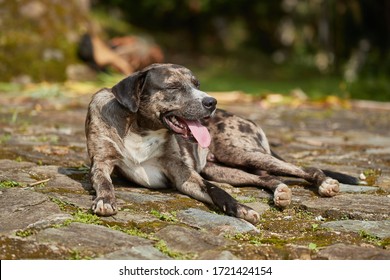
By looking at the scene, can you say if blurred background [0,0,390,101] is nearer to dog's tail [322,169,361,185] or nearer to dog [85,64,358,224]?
dog's tail [322,169,361,185]

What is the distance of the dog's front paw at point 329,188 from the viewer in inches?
190

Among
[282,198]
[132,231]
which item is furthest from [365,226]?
[132,231]

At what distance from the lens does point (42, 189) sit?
458cm

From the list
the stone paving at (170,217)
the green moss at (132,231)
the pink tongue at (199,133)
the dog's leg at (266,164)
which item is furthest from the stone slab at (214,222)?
the dog's leg at (266,164)

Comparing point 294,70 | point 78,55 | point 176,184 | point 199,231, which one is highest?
point 294,70

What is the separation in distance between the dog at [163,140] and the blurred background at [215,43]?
24.4ft

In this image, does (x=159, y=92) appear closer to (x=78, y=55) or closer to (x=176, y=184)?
(x=176, y=184)

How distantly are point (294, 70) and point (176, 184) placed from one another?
15.4 metres

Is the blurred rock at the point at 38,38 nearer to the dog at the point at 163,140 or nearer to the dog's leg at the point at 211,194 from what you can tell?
the dog at the point at 163,140

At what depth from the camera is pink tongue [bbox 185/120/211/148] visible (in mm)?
4707

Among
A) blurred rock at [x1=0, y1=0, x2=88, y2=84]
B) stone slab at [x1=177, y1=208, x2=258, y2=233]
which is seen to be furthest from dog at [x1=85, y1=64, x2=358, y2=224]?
blurred rock at [x1=0, y1=0, x2=88, y2=84]

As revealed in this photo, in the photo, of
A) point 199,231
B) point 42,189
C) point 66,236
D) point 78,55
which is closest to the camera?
point 66,236

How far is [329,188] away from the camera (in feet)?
15.9

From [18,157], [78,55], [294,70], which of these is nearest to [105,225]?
[18,157]
